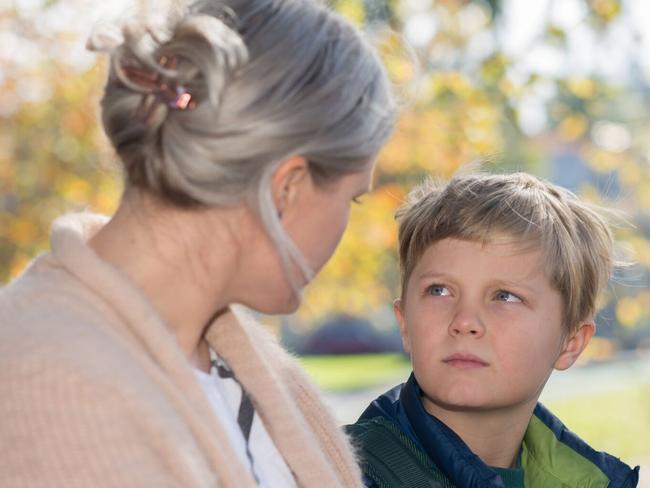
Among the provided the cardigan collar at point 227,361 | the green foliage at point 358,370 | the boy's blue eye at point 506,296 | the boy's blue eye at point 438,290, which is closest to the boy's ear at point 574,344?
the boy's blue eye at point 506,296

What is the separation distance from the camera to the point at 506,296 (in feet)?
9.45

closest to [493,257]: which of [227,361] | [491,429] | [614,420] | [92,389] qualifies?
[491,429]

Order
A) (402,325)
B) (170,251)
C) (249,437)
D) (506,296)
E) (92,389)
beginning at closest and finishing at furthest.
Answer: (92,389), (170,251), (249,437), (506,296), (402,325)

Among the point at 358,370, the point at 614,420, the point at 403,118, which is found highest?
the point at 403,118

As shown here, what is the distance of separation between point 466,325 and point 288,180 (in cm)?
93

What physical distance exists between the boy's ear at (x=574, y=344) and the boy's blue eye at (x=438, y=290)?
384 mm

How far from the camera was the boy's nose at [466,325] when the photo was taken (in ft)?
9.08

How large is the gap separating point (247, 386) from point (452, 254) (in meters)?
0.82

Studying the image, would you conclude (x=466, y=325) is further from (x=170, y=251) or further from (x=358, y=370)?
(x=358, y=370)

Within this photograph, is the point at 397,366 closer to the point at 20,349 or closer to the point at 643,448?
Answer: the point at 643,448

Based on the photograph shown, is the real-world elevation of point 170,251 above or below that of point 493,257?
above

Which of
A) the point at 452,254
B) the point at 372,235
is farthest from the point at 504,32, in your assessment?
the point at 452,254

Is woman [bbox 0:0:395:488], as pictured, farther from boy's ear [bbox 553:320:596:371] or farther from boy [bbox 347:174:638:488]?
boy's ear [bbox 553:320:596:371]

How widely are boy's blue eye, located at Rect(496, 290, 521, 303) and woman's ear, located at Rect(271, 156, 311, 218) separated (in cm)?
101
